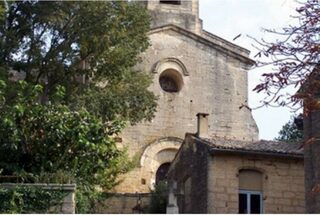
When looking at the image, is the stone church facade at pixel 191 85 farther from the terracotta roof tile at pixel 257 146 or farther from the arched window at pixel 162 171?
the terracotta roof tile at pixel 257 146

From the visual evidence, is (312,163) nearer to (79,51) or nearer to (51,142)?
(51,142)

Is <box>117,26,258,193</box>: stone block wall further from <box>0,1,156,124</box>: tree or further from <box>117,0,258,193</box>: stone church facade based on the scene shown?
<box>0,1,156,124</box>: tree

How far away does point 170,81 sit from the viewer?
3628cm

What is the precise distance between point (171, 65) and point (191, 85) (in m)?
1.27

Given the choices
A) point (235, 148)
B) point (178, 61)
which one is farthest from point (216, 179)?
point (178, 61)

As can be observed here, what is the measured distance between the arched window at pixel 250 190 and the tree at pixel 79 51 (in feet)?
15.1

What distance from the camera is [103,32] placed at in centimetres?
2677

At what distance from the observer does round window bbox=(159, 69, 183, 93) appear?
118ft

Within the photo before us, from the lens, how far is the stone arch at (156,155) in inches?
1324

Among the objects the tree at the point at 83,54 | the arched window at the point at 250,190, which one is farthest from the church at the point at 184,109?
the tree at the point at 83,54

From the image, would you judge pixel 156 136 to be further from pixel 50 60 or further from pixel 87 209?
pixel 87 209

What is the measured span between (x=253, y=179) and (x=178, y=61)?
1185cm

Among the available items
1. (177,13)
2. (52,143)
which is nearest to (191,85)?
(177,13)

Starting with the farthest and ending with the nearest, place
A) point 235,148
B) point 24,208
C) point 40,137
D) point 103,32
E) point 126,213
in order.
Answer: point 126,213, point 103,32, point 235,148, point 40,137, point 24,208
